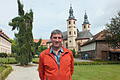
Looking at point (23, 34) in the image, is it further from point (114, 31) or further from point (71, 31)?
point (71, 31)

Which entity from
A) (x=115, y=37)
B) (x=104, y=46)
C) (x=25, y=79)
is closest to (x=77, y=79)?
(x=25, y=79)

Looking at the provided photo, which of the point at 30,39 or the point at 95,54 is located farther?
the point at 95,54

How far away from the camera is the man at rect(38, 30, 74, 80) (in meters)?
3.96

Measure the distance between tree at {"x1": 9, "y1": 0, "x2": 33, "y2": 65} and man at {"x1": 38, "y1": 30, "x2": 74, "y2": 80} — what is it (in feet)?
95.3

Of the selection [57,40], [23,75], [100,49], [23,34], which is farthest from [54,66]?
[100,49]

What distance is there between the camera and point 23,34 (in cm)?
3312

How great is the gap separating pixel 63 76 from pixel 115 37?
39.9m

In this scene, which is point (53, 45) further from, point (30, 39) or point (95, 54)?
point (95, 54)

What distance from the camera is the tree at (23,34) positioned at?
3272 cm

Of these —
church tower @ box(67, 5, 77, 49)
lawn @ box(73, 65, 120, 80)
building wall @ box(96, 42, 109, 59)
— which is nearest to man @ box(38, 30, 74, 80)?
lawn @ box(73, 65, 120, 80)

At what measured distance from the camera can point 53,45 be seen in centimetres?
406

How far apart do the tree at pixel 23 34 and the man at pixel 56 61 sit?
95.3 ft

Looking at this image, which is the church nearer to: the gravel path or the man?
the gravel path

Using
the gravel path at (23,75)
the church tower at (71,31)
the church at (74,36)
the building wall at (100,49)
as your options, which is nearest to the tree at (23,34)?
the gravel path at (23,75)
